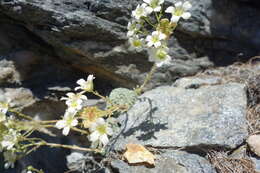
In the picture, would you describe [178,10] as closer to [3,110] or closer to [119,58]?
[119,58]

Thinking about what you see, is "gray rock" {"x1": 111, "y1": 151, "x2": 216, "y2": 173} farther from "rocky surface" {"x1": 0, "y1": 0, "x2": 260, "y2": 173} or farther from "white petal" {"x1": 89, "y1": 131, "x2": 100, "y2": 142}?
"white petal" {"x1": 89, "y1": 131, "x2": 100, "y2": 142}

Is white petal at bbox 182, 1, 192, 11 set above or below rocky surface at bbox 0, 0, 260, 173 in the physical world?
above

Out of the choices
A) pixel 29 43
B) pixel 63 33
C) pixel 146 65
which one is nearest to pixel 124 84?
pixel 146 65

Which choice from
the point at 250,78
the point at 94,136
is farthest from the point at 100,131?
the point at 250,78

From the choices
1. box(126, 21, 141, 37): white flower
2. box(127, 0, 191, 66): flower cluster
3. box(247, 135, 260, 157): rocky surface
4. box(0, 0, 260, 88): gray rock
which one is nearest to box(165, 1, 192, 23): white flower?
box(127, 0, 191, 66): flower cluster

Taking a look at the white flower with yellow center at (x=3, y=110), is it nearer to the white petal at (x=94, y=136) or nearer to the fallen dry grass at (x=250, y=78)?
the white petal at (x=94, y=136)

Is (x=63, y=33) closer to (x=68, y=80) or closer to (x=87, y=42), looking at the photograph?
(x=87, y=42)

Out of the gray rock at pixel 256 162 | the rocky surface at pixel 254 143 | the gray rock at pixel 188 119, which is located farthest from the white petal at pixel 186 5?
the gray rock at pixel 256 162
